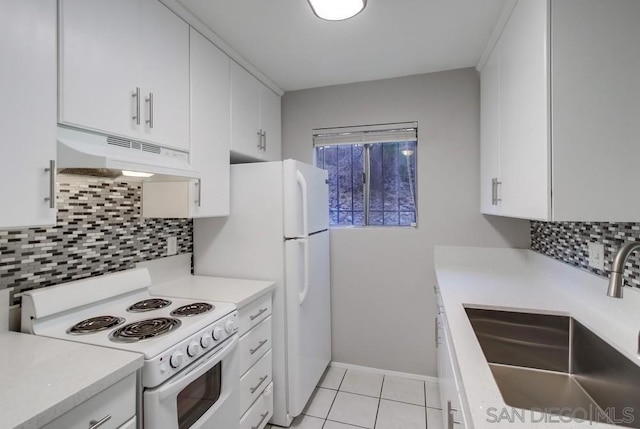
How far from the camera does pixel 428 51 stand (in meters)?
2.03

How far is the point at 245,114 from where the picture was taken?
85.9 inches

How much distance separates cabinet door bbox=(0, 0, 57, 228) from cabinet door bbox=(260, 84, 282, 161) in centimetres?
145

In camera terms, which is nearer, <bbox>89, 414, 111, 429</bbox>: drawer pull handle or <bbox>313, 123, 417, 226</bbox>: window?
<bbox>89, 414, 111, 429</bbox>: drawer pull handle

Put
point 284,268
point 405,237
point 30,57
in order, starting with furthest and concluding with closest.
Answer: point 405,237, point 284,268, point 30,57

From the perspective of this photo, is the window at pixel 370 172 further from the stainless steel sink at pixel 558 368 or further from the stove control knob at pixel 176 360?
the stove control knob at pixel 176 360

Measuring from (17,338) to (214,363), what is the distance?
2.40 ft

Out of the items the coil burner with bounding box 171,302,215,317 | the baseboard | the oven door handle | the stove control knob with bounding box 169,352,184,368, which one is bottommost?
the baseboard

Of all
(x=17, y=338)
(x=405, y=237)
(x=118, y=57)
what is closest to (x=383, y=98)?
(x=405, y=237)

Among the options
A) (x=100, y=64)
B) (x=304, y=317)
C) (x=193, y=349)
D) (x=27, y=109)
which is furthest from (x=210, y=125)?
(x=304, y=317)

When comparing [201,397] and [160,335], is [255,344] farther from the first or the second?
[160,335]

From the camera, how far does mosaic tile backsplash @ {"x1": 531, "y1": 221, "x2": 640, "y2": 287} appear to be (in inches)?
48.3

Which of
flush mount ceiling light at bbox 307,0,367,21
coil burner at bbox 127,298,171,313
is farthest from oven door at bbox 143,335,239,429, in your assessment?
flush mount ceiling light at bbox 307,0,367,21

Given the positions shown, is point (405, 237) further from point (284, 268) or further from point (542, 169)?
point (542, 169)

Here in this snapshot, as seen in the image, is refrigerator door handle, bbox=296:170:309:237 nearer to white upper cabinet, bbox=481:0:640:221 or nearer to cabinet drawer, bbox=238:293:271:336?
cabinet drawer, bbox=238:293:271:336
